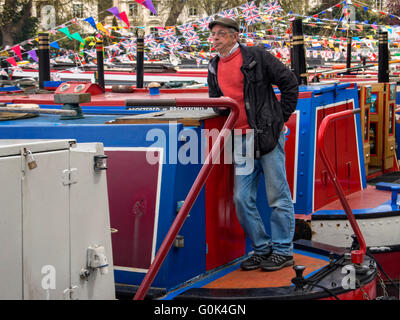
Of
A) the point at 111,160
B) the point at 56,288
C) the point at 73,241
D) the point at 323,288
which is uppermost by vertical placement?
the point at 111,160

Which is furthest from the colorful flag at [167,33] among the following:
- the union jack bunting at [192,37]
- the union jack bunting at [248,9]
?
the union jack bunting at [248,9]

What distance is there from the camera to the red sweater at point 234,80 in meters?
4.52

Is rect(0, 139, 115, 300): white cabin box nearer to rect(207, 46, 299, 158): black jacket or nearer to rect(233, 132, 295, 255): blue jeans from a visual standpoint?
rect(233, 132, 295, 255): blue jeans

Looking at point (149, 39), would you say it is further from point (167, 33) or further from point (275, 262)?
point (275, 262)

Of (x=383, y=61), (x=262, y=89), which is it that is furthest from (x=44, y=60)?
(x=262, y=89)

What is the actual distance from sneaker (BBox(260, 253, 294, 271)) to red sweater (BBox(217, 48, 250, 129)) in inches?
37.8

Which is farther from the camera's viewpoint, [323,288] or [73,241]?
[323,288]

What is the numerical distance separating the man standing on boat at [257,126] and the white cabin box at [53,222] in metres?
1.46

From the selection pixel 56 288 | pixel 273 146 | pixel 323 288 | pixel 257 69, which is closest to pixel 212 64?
pixel 257 69

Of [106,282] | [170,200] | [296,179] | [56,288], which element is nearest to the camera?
[56,288]

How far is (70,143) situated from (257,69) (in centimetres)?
182

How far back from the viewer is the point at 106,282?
338cm
